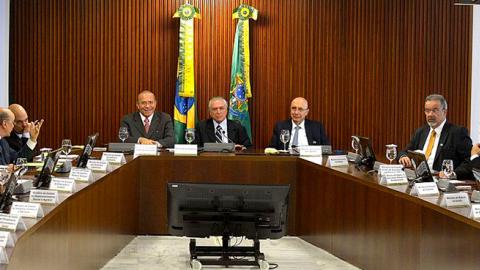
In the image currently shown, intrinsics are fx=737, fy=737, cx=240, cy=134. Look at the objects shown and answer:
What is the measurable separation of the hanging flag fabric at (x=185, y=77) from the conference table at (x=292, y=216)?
5.51ft

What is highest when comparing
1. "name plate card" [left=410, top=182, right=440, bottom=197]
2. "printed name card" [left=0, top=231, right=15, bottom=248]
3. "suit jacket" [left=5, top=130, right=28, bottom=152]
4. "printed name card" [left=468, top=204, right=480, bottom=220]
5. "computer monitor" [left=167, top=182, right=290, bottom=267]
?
"suit jacket" [left=5, top=130, right=28, bottom=152]

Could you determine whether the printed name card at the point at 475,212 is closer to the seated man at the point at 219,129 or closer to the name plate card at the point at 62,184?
the name plate card at the point at 62,184

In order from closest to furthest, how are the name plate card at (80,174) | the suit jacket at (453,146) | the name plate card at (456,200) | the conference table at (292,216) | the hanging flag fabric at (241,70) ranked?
1. the conference table at (292,216)
2. the name plate card at (456,200)
3. the name plate card at (80,174)
4. the suit jacket at (453,146)
5. the hanging flag fabric at (241,70)

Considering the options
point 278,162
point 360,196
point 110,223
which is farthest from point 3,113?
point 360,196

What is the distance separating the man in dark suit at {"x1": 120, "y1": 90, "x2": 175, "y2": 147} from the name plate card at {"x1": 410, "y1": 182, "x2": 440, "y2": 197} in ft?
11.2

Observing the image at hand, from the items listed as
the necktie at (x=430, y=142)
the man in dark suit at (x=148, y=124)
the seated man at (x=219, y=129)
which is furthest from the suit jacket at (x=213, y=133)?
the necktie at (x=430, y=142)

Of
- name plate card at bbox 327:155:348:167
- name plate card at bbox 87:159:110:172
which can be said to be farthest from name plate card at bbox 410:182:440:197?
name plate card at bbox 87:159:110:172

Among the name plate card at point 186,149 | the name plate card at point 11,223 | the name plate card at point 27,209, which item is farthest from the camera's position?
the name plate card at point 186,149

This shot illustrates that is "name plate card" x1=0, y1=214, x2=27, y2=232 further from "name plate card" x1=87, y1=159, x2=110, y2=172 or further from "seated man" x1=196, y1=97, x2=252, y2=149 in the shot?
"seated man" x1=196, y1=97, x2=252, y2=149

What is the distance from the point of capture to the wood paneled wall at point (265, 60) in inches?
309

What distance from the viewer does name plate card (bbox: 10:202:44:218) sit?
3.07 meters

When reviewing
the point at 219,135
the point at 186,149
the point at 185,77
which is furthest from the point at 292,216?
the point at 185,77

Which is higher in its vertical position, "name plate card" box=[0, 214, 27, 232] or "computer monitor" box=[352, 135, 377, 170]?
"computer monitor" box=[352, 135, 377, 170]

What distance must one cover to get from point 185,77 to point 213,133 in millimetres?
1059
